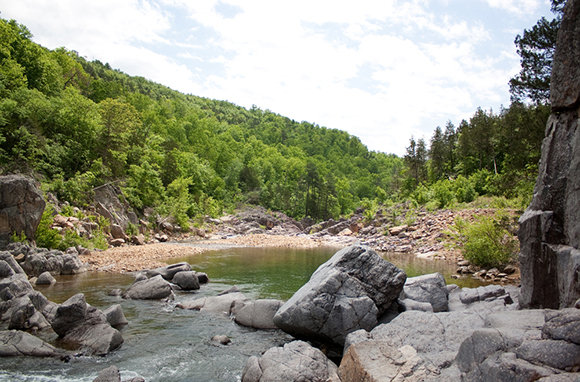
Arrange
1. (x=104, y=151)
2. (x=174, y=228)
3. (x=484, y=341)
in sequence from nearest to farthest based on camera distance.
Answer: (x=484, y=341), (x=104, y=151), (x=174, y=228)

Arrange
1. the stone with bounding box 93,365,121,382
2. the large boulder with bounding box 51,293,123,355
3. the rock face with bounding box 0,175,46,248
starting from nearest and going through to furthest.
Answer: the stone with bounding box 93,365,121,382
the large boulder with bounding box 51,293,123,355
the rock face with bounding box 0,175,46,248

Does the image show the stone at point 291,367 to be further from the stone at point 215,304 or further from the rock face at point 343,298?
the stone at point 215,304

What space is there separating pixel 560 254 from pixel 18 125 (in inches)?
1322

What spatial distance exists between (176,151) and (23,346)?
2011 inches

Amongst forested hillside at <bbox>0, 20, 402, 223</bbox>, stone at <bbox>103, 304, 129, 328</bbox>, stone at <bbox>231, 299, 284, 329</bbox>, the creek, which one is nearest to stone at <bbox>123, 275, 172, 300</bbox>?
the creek

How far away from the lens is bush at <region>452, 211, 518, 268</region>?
19781 mm

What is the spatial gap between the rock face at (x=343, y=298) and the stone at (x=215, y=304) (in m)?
3.66

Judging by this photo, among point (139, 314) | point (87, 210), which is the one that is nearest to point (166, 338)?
point (139, 314)

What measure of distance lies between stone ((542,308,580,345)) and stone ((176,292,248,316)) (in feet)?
33.2

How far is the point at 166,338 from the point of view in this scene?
10.9 m

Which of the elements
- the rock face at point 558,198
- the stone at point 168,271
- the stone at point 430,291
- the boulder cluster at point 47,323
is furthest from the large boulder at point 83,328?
the rock face at point 558,198

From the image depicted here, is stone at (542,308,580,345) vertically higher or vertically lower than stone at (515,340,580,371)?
higher

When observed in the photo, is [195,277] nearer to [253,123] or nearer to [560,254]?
[560,254]

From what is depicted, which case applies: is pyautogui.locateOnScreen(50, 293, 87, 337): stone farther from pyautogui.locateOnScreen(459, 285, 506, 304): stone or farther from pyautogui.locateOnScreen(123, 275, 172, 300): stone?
pyautogui.locateOnScreen(459, 285, 506, 304): stone
